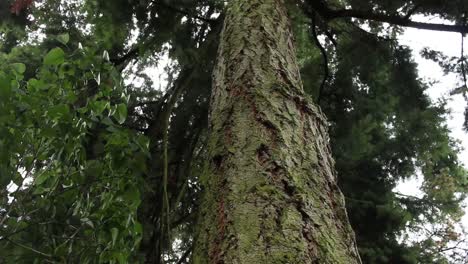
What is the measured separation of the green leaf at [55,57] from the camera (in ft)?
4.95

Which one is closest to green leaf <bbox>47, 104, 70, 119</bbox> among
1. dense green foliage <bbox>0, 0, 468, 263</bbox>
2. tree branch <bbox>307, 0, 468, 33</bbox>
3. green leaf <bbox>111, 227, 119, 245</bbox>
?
dense green foliage <bbox>0, 0, 468, 263</bbox>

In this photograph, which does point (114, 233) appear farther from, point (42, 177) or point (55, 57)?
point (55, 57)

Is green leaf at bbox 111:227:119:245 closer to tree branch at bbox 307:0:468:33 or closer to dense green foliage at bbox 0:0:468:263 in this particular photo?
dense green foliage at bbox 0:0:468:263

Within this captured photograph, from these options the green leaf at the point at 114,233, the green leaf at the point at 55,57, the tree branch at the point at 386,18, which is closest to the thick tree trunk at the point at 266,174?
the green leaf at the point at 114,233

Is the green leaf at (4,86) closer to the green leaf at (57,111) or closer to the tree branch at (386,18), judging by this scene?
the green leaf at (57,111)

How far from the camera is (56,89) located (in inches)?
63.1

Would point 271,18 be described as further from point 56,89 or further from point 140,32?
point 140,32

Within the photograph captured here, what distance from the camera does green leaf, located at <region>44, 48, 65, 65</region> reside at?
1510mm

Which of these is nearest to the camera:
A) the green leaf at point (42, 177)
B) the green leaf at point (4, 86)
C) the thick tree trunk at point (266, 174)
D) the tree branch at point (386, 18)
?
the thick tree trunk at point (266, 174)

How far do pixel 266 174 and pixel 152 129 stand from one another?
8.43 ft

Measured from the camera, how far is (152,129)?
3693 mm

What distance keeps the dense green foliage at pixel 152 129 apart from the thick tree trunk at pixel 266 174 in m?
0.39

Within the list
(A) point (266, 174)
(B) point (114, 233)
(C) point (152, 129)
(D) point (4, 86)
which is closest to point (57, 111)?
(D) point (4, 86)

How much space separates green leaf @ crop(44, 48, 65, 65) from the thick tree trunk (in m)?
0.52
